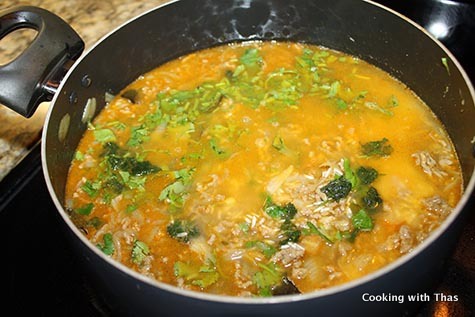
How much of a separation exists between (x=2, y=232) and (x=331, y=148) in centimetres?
152

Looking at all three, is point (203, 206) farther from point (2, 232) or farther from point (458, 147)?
point (458, 147)

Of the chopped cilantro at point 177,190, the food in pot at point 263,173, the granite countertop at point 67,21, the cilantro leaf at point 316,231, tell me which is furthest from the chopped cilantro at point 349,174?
the granite countertop at point 67,21

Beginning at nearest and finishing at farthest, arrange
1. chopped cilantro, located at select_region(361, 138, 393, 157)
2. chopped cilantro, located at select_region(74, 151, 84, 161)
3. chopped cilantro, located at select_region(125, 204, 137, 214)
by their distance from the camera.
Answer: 1. chopped cilantro, located at select_region(125, 204, 137, 214)
2. chopped cilantro, located at select_region(361, 138, 393, 157)
3. chopped cilantro, located at select_region(74, 151, 84, 161)

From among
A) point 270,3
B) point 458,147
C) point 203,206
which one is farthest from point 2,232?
point 458,147

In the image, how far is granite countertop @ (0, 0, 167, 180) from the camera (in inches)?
108

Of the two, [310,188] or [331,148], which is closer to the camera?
[310,188]

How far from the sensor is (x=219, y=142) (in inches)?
101

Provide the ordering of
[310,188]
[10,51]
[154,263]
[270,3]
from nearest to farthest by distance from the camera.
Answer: [154,263] < [310,188] < [270,3] < [10,51]

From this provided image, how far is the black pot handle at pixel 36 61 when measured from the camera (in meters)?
2.17

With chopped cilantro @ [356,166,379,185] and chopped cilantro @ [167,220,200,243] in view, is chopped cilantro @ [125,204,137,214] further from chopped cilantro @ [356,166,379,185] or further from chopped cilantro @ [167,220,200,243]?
chopped cilantro @ [356,166,379,185]

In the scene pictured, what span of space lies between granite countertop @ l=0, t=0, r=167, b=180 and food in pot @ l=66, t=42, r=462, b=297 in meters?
0.35

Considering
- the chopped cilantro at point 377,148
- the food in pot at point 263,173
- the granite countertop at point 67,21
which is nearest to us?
the food in pot at point 263,173

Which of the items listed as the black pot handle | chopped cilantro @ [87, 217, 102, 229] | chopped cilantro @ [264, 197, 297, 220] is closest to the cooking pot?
the black pot handle

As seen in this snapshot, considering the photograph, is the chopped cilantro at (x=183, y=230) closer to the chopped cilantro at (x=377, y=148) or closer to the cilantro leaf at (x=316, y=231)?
the cilantro leaf at (x=316, y=231)
